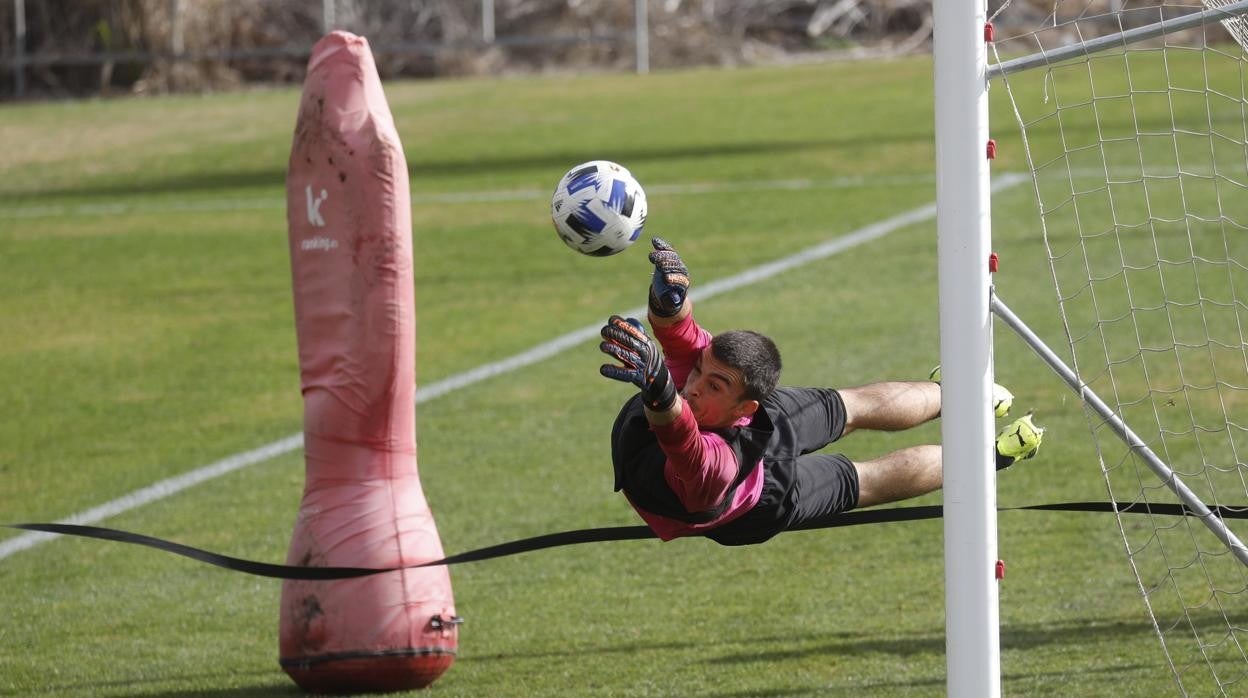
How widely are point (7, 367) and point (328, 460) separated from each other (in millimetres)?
7226

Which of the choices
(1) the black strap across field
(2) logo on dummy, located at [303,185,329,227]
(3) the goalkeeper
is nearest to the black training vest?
(3) the goalkeeper

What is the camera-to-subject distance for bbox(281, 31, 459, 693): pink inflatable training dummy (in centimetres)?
630

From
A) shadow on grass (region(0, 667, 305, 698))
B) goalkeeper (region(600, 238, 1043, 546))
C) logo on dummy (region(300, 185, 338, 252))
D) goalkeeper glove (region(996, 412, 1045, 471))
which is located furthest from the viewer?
logo on dummy (region(300, 185, 338, 252))

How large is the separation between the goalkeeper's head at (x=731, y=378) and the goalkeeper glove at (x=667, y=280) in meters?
0.23

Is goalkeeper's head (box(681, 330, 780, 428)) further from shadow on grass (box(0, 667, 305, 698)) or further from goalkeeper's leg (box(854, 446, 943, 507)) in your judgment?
shadow on grass (box(0, 667, 305, 698))

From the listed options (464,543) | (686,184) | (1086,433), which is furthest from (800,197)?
(464,543)

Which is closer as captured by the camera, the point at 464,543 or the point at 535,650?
the point at 535,650

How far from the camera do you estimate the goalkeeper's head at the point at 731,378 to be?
545 cm

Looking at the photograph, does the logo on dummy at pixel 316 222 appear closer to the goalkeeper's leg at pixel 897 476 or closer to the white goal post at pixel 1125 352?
the goalkeeper's leg at pixel 897 476

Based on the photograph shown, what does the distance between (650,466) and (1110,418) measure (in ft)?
4.90

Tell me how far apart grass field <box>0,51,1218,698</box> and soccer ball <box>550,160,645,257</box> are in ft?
6.04

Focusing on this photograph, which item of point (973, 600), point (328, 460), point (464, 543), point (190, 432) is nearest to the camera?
point (973, 600)

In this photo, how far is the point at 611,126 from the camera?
21.8 m

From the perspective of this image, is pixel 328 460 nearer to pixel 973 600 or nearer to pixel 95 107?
pixel 973 600
